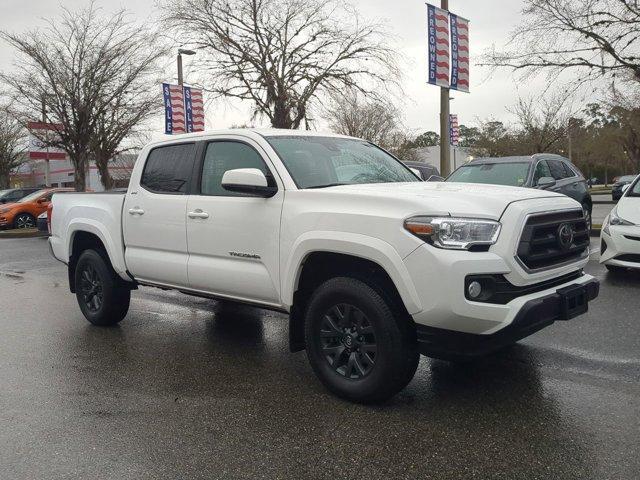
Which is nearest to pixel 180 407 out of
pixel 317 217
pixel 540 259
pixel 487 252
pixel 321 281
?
pixel 321 281

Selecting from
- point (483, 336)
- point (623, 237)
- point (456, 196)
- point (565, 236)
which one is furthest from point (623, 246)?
point (483, 336)

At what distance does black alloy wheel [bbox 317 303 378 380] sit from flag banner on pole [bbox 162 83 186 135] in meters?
17.6

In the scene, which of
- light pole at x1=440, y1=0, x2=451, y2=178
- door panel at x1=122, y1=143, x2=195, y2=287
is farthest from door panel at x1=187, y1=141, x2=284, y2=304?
light pole at x1=440, y1=0, x2=451, y2=178

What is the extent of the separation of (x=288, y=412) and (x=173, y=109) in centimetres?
1825

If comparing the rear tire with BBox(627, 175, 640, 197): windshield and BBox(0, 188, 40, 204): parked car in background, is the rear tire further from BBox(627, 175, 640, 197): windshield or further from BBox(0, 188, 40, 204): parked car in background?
BBox(0, 188, 40, 204): parked car in background

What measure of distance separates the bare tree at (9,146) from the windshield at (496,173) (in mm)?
39843

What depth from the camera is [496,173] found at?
10297 millimetres

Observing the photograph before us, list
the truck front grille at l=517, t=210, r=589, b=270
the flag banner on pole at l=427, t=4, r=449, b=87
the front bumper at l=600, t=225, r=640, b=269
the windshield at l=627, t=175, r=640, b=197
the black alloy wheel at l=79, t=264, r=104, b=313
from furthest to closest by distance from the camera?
1. the flag banner on pole at l=427, t=4, r=449, b=87
2. the windshield at l=627, t=175, r=640, b=197
3. the front bumper at l=600, t=225, r=640, b=269
4. the black alloy wheel at l=79, t=264, r=104, b=313
5. the truck front grille at l=517, t=210, r=589, b=270

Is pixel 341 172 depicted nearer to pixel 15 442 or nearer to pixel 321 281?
pixel 321 281

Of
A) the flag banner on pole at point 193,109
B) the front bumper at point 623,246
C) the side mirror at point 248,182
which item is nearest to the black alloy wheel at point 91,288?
the side mirror at point 248,182

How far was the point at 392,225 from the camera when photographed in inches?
140

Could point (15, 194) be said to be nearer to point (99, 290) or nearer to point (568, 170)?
A: point (99, 290)

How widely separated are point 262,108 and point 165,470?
72.1ft

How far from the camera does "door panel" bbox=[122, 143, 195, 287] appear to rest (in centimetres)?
507
